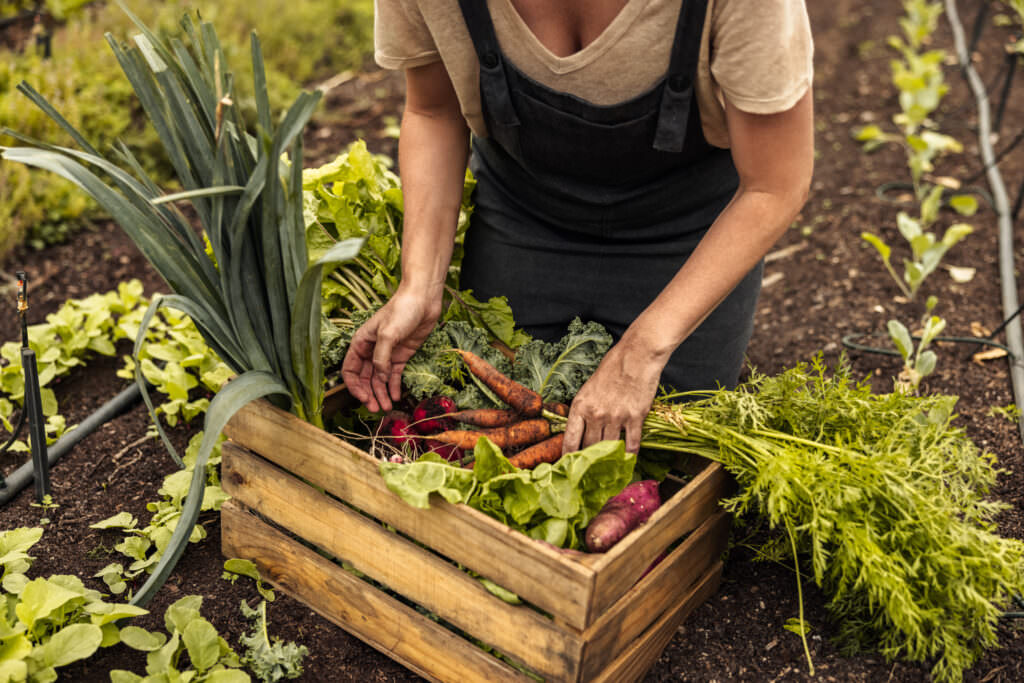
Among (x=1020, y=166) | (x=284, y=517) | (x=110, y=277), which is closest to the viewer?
(x=284, y=517)

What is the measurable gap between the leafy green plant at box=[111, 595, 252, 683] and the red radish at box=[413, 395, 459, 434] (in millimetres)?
545

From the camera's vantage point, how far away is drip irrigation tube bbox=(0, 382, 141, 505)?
6.98ft

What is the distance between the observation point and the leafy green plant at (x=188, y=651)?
164 centimetres

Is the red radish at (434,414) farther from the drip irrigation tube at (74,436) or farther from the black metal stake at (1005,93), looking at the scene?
the black metal stake at (1005,93)

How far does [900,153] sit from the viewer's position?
419 cm

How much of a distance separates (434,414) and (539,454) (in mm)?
278

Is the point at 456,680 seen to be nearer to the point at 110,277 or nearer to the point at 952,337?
the point at 952,337

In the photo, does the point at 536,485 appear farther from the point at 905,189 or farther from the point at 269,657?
the point at 905,189

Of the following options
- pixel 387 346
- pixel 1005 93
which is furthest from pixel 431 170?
Result: pixel 1005 93

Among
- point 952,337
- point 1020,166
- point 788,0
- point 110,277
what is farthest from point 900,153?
point 110,277

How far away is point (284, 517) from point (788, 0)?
4.42 feet

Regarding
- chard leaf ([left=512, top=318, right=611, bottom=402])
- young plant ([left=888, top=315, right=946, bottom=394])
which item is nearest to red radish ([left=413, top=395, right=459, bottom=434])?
chard leaf ([left=512, top=318, right=611, bottom=402])

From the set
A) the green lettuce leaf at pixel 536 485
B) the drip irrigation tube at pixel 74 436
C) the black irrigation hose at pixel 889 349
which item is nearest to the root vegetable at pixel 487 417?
the green lettuce leaf at pixel 536 485

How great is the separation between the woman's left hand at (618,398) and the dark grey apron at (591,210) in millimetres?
433
